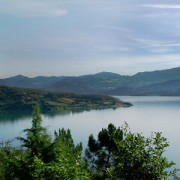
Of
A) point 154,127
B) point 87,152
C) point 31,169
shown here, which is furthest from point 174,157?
point 31,169

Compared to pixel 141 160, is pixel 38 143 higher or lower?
lower

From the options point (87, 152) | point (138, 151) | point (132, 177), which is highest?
point (138, 151)

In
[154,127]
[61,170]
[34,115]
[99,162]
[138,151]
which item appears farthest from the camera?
[154,127]

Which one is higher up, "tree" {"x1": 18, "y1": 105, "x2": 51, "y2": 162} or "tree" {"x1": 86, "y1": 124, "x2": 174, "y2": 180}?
"tree" {"x1": 86, "y1": 124, "x2": 174, "y2": 180}

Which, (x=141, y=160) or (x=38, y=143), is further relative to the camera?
(x=38, y=143)

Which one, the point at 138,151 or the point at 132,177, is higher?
the point at 138,151

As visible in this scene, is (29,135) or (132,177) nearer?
(132,177)

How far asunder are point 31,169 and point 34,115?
15.5 feet

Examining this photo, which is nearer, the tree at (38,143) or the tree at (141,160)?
the tree at (141,160)

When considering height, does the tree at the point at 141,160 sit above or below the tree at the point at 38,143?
above

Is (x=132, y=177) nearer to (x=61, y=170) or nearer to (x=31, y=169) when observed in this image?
(x=61, y=170)

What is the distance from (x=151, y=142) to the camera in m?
11.2

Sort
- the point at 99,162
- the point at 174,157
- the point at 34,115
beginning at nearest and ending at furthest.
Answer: the point at 34,115 → the point at 99,162 → the point at 174,157

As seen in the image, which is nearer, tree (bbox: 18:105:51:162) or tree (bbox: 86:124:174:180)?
tree (bbox: 86:124:174:180)
